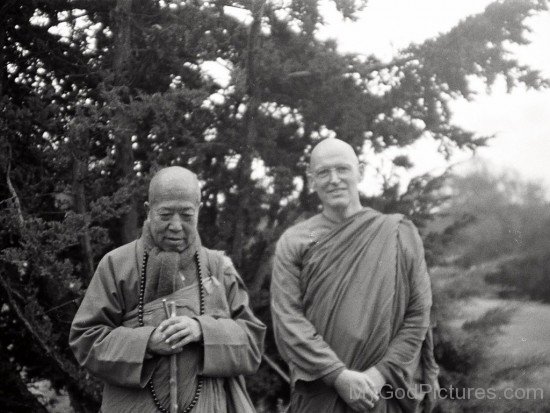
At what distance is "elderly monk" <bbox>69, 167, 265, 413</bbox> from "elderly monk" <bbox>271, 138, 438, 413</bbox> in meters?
0.29

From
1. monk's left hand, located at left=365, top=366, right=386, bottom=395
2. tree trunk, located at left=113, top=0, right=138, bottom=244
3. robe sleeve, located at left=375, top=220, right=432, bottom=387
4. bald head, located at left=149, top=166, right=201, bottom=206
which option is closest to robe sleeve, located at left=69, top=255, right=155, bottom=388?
bald head, located at left=149, top=166, right=201, bottom=206

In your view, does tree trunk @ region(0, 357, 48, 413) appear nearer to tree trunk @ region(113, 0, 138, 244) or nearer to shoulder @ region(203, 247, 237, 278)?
tree trunk @ region(113, 0, 138, 244)

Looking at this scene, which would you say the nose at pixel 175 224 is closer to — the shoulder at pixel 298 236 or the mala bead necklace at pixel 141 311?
the mala bead necklace at pixel 141 311

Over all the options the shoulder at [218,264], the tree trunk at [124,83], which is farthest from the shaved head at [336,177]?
the tree trunk at [124,83]

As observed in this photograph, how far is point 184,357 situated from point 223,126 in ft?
9.84

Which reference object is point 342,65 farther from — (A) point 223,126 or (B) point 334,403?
(B) point 334,403

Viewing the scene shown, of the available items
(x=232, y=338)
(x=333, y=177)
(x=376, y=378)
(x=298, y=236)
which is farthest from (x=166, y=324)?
(x=333, y=177)

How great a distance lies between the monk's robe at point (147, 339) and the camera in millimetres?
3252

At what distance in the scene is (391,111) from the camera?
241 inches

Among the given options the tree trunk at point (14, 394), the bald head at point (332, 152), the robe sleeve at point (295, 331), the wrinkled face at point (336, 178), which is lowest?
the tree trunk at point (14, 394)

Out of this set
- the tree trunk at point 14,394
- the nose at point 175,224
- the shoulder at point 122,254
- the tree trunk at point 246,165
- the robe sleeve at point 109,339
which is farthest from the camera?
the tree trunk at point 246,165

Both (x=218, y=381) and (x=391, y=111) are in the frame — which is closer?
(x=218, y=381)

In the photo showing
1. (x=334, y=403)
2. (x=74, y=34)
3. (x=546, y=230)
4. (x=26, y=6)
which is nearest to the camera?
(x=334, y=403)

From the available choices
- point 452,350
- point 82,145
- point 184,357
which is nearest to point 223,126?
point 82,145
